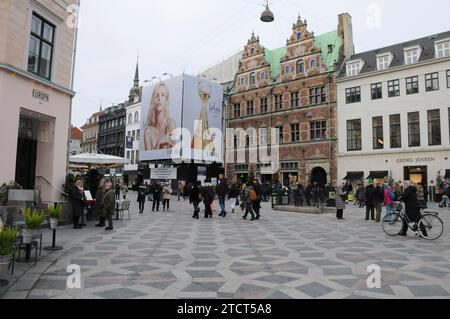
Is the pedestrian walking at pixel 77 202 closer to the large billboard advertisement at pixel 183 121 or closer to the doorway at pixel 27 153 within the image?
the doorway at pixel 27 153

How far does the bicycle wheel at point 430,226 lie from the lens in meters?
10.0

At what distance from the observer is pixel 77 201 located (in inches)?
460

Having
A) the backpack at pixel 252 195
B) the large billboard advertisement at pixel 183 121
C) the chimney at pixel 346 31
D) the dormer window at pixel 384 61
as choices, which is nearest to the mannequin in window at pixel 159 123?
the large billboard advertisement at pixel 183 121

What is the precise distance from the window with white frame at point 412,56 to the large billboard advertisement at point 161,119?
22.8 metres

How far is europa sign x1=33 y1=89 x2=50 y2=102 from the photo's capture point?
11.6 meters

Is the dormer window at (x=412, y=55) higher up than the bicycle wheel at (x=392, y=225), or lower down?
higher up

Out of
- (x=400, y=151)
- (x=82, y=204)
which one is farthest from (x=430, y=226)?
(x=400, y=151)

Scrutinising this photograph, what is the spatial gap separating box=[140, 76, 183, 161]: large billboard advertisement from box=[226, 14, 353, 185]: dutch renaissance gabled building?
8497 millimetres

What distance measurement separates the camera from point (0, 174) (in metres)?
10.3

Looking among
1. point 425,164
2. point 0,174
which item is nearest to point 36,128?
point 0,174

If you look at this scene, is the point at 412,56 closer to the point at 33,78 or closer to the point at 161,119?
the point at 161,119

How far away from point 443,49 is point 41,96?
3084cm
